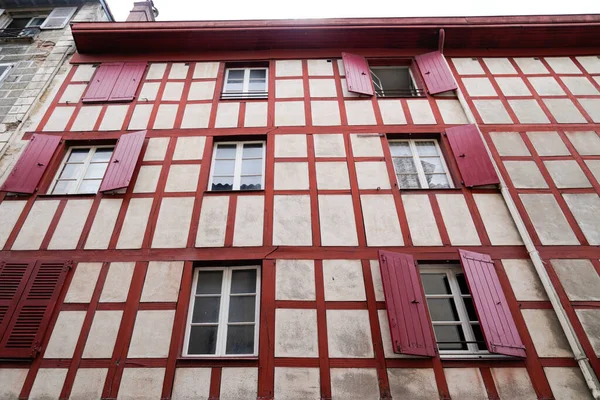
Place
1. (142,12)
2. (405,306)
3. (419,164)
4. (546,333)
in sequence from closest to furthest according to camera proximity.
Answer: (546,333)
(405,306)
(419,164)
(142,12)

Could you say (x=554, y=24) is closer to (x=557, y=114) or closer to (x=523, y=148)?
(x=557, y=114)

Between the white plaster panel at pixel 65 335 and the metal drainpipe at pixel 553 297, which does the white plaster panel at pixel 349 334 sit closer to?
the metal drainpipe at pixel 553 297

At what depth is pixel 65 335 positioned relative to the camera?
496cm

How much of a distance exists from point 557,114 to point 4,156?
33.3ft

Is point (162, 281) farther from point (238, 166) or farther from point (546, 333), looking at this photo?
point (546, 333)

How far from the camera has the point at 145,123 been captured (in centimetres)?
746

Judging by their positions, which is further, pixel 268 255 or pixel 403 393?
pixel 268 255

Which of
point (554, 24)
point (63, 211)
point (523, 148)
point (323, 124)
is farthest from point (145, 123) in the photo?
point (554, 24)

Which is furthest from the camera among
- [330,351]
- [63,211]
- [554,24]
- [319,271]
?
[554,24]

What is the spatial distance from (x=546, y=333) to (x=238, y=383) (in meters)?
3.86

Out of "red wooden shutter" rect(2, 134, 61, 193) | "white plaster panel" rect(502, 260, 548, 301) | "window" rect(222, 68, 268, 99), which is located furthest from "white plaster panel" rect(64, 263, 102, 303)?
"white plaster panel" rect(502, 260, 548, 301)

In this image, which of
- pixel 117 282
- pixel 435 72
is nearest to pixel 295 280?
pixel 117 282

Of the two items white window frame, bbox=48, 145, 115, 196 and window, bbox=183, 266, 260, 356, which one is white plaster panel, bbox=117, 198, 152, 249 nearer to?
window, bbox=183, 266, 260, 356

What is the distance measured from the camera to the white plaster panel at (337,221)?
577cm
